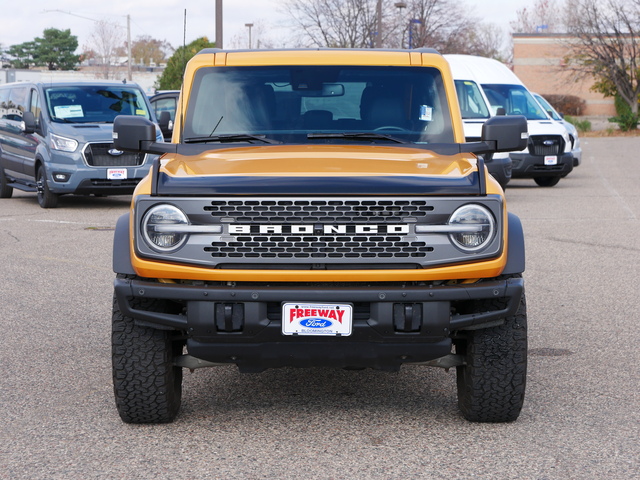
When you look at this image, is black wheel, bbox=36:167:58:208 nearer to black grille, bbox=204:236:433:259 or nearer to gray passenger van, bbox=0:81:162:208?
gray passenger van, bbox=0:81:162:208

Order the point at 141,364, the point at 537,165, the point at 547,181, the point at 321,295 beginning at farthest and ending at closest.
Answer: the point at 547,181 < the point at 537,165 < the point at 141,364 < the point at 321,295

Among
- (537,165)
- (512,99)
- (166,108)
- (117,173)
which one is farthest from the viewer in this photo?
(166,108)

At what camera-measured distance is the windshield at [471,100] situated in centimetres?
1859

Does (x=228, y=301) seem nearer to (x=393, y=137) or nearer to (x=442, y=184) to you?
(x=442, y=184)

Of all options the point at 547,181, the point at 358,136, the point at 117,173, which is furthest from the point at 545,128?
the point at 358,136

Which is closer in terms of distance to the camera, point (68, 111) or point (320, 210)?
point (320, 210)

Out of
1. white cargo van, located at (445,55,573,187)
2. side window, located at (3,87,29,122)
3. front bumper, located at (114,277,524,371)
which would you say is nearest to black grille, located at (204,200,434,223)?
front bumper, located at (114,277,524,371)

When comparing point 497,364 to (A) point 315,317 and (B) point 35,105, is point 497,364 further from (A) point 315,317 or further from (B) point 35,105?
(B) point 35,105

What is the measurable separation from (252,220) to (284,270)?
0.87ft

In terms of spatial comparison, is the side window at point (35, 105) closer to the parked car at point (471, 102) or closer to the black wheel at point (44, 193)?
the black wheel at point (44, 193)

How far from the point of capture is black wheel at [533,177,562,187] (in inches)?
835

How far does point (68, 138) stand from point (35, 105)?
123 cm

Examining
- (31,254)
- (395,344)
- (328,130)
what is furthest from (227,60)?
(31,254)

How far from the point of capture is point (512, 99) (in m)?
20.9
